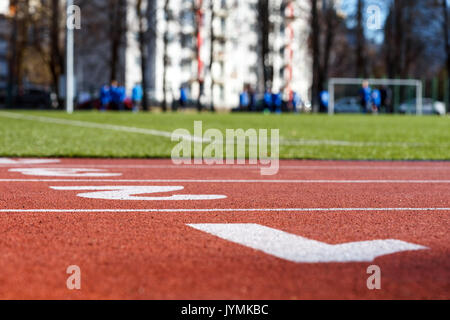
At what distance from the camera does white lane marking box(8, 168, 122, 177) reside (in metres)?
9.10

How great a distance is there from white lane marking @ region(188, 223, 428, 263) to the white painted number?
427cm

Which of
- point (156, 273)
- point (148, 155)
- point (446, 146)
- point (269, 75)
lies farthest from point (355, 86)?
point (156, 273)

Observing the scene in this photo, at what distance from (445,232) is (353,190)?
8.75 ft

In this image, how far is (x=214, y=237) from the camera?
189 inches

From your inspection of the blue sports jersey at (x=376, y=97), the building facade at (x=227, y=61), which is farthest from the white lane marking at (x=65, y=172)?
the building facade at (x=227, y=61)

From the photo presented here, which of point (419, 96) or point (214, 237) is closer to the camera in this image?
point (214, 237)

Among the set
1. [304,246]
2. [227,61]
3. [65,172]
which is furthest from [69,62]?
[227,61]

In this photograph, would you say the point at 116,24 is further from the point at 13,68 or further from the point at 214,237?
the point at 214,237

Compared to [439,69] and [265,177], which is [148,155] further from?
[439,69]

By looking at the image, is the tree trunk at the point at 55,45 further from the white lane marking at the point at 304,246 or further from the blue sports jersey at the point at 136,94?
the white lane marking at the point at 304,246

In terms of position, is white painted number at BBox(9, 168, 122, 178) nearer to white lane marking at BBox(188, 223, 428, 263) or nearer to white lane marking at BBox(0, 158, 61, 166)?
white lane marking at BBox(0, 158, 61, 166)

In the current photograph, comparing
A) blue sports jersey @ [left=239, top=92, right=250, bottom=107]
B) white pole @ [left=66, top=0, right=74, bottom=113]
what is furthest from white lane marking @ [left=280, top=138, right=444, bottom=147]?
blue sports jersey @ [left=239, top=92, right=250, bottom=107]

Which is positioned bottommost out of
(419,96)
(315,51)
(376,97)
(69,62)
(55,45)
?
(376,97)

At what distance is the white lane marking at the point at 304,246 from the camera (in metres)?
4.16
